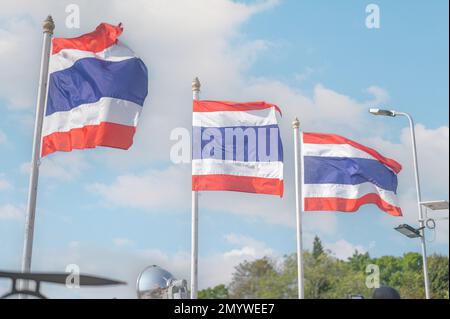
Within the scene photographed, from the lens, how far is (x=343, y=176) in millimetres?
21391

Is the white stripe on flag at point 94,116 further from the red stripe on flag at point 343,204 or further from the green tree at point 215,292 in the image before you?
the green tree at point 215,292

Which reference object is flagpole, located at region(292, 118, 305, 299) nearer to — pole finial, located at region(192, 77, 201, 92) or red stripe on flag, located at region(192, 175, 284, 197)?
red stripe on flag, located at region(192, 175, 284, 197)

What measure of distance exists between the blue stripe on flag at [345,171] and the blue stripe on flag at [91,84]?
7175 mm

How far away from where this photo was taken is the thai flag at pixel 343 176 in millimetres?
20953

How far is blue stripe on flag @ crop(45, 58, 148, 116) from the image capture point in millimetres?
15656

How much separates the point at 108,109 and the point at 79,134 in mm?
952

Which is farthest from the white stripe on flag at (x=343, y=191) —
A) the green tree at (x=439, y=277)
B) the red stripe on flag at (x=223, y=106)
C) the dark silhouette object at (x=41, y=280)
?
the green tree at (x=439, y=277)

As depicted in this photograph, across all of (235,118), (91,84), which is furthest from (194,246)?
(91,84)

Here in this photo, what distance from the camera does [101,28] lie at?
16.6 meters

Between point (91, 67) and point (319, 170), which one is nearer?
point (91, 67)

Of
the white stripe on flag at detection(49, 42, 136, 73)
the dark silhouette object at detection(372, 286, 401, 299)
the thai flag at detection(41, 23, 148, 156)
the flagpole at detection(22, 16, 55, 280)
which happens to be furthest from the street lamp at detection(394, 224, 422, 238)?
the dark silhouette object at detection(372, 286, 401, 299)

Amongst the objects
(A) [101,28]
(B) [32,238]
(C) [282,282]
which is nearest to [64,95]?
(A) [101,28]

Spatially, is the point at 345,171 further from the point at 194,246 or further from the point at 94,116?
the point at 94,116
